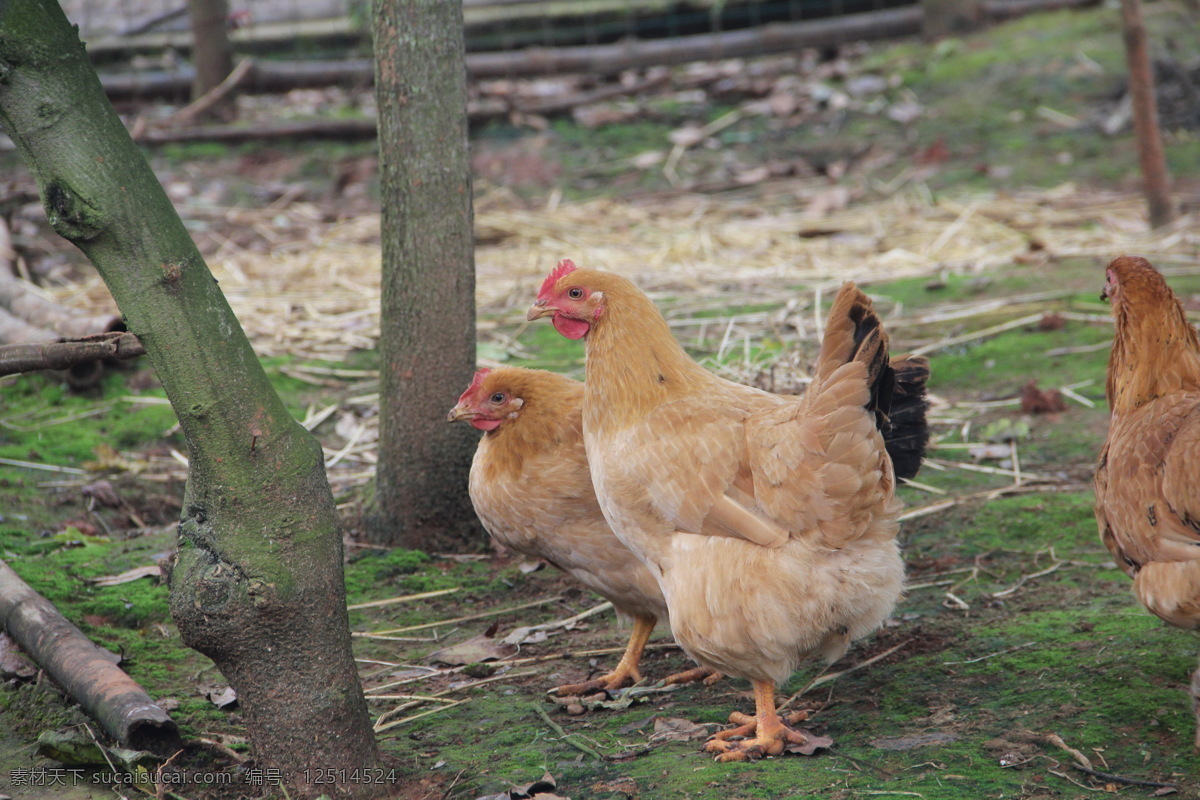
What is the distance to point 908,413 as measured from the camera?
10.4ft

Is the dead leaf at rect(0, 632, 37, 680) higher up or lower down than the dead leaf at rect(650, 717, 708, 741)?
higher up

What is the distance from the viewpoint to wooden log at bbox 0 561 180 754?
2.62 m

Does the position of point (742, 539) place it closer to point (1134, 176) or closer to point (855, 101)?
point (1134, 176)

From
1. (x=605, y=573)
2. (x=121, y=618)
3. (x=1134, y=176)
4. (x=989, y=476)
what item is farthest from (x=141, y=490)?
(x=1134, y=176)

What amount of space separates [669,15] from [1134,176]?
5.34 metres

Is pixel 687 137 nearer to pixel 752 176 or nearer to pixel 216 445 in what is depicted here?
Answer: pixel 752 176

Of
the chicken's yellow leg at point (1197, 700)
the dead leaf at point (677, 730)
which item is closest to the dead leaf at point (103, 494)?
the dead leaf at point (677, 730)

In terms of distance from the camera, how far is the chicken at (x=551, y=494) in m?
3.32

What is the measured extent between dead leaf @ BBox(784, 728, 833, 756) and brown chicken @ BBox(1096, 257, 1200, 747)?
0.90 metres

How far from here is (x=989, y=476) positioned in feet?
14.4

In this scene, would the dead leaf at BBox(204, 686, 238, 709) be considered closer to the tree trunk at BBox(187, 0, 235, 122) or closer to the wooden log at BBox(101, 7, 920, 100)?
the tree trunk at BBox(187, 0, 235, 122)

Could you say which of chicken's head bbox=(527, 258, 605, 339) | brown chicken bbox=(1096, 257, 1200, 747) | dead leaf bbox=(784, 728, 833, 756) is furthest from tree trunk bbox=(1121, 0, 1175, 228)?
dead leaf bbox=(784, 728, 833, 756)

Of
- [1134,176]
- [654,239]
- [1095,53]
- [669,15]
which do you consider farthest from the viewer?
[669,15]

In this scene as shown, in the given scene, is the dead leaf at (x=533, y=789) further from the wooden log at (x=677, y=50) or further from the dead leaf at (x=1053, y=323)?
the wooden log at (x=677, y=50)
